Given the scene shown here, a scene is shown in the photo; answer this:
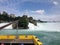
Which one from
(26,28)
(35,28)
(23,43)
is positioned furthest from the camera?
(35,28)

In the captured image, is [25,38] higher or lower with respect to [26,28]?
higher

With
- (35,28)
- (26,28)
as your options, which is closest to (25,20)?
(26,28)

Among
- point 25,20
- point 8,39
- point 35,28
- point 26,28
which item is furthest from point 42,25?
point 8,39

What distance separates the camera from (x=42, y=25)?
6444cm

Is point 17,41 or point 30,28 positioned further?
point 30,28

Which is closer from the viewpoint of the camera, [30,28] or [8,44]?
[8,44]

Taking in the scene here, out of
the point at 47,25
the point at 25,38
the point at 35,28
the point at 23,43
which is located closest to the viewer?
the point at 23,43

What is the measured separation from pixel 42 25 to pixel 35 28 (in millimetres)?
2596

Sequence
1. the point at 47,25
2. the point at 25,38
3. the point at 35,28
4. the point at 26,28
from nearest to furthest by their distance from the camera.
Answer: the point at 25,38 < the point at 26,28 < the point at 35,28 < the point at 47,25

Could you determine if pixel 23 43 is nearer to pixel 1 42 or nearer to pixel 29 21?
pixel 1 42

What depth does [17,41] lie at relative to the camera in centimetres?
1022

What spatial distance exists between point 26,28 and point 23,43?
1898 inches

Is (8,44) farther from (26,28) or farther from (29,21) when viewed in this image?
(26,28)

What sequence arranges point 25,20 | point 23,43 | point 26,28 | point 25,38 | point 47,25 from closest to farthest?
point 23,43
point 25,38
point 25,20
point 26,28
point 47,25
